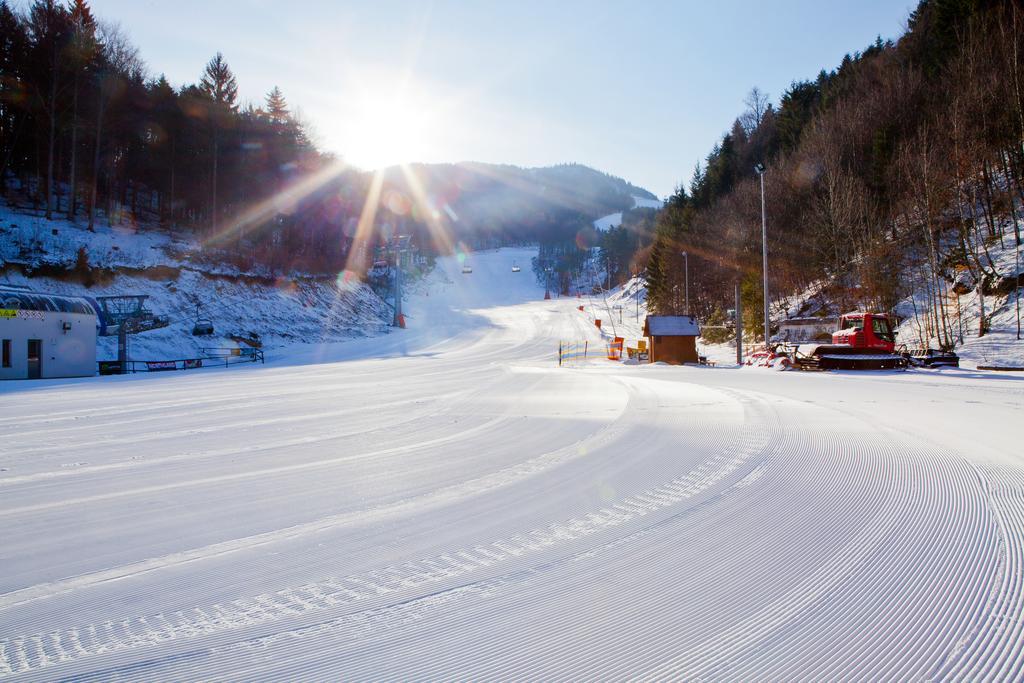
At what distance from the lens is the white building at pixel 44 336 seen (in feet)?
75.6

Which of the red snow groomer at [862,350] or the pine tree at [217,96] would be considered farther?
the pine tree at [217,96]

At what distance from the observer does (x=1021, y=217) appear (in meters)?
27.2

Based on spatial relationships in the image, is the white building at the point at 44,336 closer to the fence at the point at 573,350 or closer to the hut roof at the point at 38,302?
the hut roof at the point at 38,302

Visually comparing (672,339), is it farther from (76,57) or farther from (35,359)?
(76,57)

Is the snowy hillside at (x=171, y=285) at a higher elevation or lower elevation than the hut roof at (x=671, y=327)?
higher

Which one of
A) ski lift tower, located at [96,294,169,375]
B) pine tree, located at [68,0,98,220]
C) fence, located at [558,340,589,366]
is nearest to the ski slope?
ski lift tower, located at [96,294,169,375]

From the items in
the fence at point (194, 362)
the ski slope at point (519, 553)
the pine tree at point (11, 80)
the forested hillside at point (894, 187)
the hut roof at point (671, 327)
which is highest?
the pine tree at point (11, 80)

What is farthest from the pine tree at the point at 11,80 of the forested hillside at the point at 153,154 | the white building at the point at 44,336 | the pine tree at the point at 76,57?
the white building at the point at 44,336

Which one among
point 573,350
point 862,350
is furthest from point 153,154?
point 862,350

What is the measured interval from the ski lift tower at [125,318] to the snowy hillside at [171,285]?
62 cm

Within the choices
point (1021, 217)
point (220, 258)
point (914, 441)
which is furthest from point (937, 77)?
point (220, 258)

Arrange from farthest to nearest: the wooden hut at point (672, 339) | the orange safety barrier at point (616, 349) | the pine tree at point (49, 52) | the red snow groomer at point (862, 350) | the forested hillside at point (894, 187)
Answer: the pine tree at point (49, 52), the orange safety barrier at point (616, 349), the wooden hut at point (672, 339), the forested hillside at point (894, 187), the red snow groomer at point (862, 350)

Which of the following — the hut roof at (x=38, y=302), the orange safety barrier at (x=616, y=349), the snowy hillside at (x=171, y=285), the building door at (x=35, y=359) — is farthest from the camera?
the orange safety barrier at (x=616, y=349)

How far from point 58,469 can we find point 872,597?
261 inches
